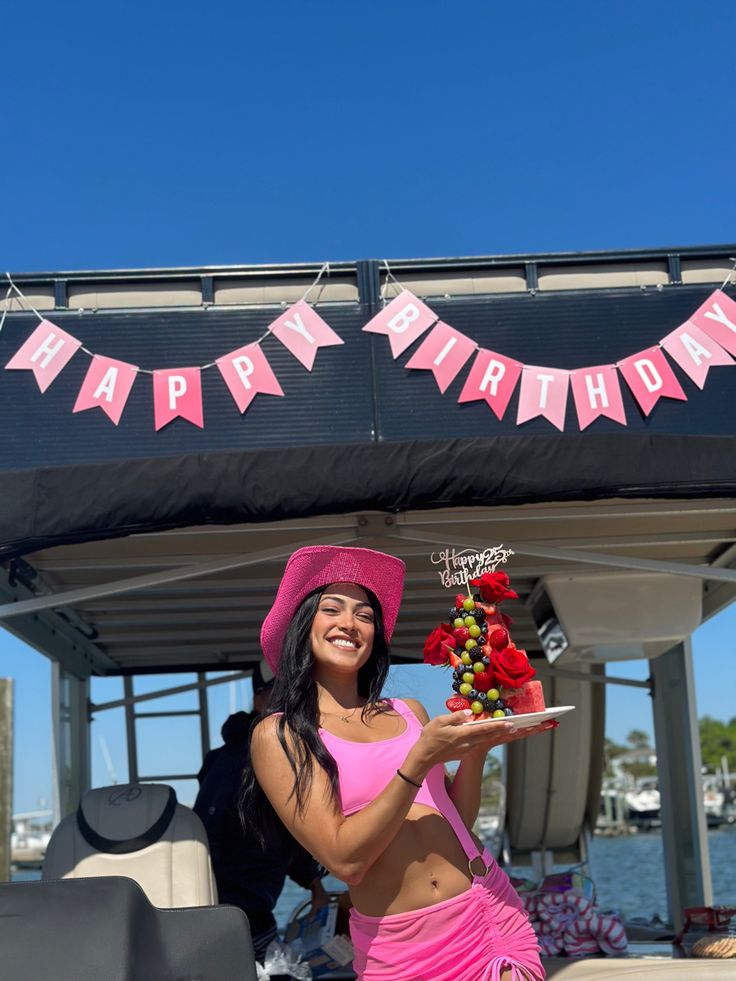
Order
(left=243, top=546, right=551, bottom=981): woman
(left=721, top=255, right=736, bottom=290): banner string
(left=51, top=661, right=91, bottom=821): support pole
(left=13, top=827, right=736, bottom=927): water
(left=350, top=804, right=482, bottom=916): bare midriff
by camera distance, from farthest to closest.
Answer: (left=13, top=827, right=736, bottom=927): water
(left=51, top=661, right=91, bottom=821): support pole
(left=721, top=255, right=736, bottom=290): banner string
(left=350, top=804, right=482, bottom=916): bare midriff
(left=243, top=546, right=551, bottom=981): woman

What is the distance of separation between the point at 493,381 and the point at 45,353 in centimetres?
180

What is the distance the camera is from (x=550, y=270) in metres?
4.86

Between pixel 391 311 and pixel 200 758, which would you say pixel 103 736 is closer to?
pixel 200 758

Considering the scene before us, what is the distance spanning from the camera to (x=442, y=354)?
179 inches

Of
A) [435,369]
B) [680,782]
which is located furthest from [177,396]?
[680,782]

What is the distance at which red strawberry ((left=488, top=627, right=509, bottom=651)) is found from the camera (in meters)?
2.17

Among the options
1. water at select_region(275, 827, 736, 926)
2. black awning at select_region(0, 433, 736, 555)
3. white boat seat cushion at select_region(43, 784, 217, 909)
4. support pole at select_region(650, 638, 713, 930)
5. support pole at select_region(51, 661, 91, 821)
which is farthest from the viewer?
water at select_region(275, 827, 736, 926)

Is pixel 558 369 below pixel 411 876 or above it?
above

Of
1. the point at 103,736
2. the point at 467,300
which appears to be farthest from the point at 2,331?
the point at 103,736

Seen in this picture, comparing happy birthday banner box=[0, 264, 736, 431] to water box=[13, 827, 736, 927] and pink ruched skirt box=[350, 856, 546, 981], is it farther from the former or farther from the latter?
water box=[13, 827, 736, 927]

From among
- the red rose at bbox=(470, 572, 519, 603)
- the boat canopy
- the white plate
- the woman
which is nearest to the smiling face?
the woman

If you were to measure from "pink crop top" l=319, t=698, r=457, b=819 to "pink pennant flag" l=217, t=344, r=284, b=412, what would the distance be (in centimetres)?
234

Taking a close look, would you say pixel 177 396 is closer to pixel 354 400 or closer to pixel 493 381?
pixel 354 400

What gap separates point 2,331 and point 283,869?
8.31 ft
